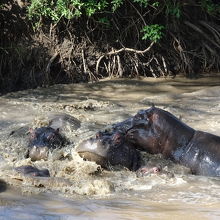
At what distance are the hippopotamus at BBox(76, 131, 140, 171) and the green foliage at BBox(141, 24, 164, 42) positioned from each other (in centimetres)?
577

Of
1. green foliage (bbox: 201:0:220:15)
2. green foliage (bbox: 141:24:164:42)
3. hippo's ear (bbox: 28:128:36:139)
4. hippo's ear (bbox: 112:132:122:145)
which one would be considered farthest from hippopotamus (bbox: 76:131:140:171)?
green foliage (bbox: 201:0:220:15)

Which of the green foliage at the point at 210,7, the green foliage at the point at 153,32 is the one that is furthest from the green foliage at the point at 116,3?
the green foliage at the point at 210,7

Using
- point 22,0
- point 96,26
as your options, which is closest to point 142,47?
point 96,26

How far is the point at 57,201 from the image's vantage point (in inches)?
178

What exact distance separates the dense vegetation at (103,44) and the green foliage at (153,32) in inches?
2.0

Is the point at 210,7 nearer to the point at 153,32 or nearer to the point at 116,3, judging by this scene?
the point at 153,32

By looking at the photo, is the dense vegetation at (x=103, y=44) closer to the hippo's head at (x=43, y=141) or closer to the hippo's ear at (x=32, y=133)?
the hippo's ear at (x=32, y=133)

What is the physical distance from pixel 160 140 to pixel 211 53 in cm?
668

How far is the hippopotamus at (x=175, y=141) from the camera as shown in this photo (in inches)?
241

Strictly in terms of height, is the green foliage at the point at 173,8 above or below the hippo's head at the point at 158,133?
above

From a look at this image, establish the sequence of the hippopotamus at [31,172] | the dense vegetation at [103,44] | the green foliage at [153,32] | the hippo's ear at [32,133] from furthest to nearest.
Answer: the dense vegetation at [103,44]
the green foliage at [153,32]
the hippo's ear at [32,133]
the hippopotamus at [31,172]

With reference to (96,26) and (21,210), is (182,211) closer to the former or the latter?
(21,210)

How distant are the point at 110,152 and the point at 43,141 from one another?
102 cm

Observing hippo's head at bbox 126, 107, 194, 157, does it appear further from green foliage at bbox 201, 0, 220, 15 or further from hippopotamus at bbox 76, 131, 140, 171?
green foliage at bbox 201, 0, 220, 15
